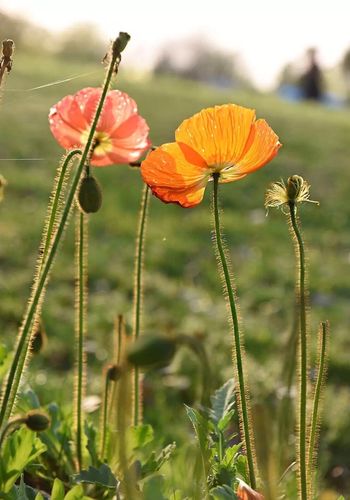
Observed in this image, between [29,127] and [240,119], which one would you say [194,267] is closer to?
[240,119]

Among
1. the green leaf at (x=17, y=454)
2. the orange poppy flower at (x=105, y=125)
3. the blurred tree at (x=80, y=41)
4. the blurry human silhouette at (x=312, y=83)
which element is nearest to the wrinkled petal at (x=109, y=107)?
the orange poppy flower at (x=105, y=125)

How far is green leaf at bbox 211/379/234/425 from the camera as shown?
1.18 metres

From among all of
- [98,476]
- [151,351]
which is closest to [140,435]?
[98,476]

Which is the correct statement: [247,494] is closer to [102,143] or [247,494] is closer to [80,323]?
[80,323]

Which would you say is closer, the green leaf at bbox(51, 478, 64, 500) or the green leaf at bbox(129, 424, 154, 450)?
the green leaf at bbox(51, 478, 64, 500)

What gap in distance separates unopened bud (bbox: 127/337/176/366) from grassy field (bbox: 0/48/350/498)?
1.59 ft

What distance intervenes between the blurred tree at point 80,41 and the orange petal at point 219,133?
41941 millimetres

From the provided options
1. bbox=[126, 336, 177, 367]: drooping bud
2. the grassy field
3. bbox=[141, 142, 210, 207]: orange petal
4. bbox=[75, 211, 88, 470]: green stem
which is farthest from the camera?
the grassy field

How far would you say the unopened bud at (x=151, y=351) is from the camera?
0.65 metres

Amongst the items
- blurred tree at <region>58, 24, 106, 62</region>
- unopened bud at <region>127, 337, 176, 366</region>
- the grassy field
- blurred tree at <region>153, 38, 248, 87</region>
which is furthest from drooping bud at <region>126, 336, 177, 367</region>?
blurred tree at <region>153, 38, 248, 87</region>

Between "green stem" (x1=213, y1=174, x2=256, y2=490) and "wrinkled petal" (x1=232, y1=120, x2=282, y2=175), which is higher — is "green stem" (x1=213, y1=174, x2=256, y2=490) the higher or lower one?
the lower one

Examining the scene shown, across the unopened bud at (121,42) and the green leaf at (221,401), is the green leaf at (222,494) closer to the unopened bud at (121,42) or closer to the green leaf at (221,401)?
the green leaf at (221,401)

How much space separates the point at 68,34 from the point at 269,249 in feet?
132

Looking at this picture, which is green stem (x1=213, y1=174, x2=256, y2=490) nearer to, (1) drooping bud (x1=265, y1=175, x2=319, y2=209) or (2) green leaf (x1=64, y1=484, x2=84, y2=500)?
(1) drooping bud (x1=265, y1=175, x2=319, y2=209)
